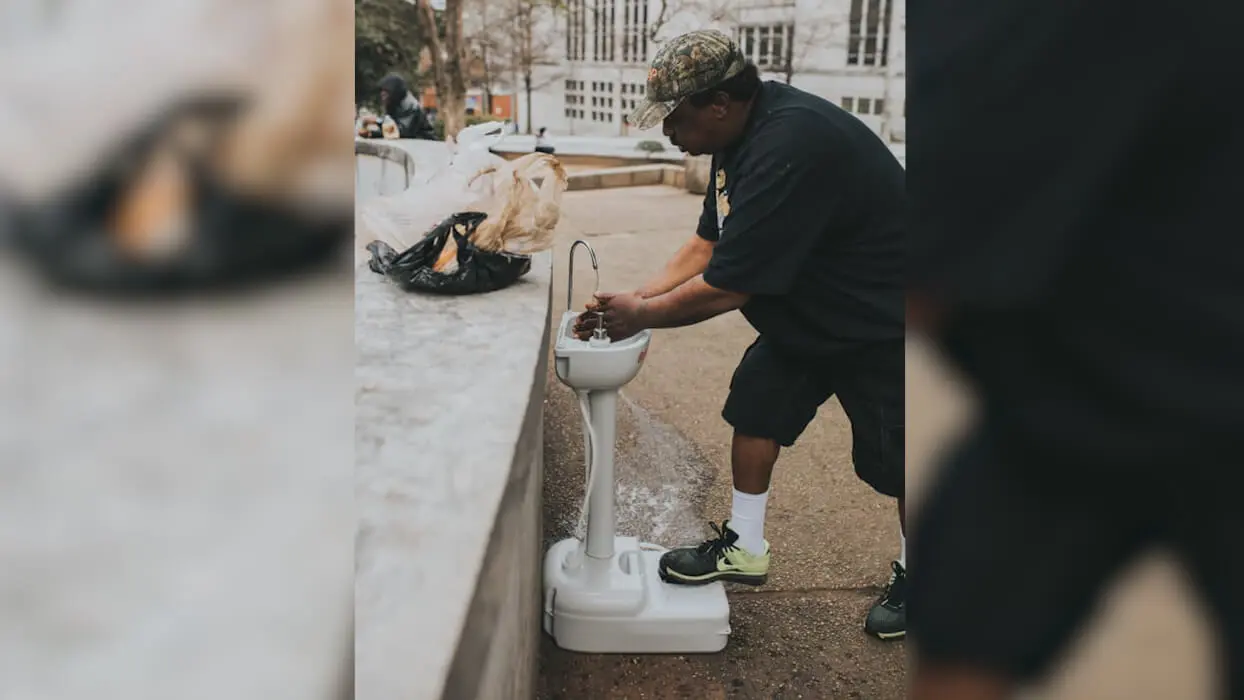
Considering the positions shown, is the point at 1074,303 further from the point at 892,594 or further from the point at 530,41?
the point at 530,41

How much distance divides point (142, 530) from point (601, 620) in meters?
1.77

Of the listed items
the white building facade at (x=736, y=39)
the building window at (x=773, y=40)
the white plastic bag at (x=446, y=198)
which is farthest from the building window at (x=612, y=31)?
the white plastic bag at (x=446, y=198)

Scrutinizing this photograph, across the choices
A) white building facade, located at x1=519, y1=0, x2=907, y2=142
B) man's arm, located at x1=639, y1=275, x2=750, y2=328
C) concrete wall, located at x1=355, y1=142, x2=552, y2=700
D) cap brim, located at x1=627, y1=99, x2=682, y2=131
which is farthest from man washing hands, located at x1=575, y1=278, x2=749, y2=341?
white building facade, located at x1=519, y1=0, x2=907, y2=142

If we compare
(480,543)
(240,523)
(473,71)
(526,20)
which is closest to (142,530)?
(240,523)

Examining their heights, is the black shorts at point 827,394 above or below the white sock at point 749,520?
above

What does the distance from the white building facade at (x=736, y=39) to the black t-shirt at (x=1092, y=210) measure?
34 centimetres

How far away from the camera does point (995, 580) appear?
0.32 m

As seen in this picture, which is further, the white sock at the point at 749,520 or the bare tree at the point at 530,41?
the bare tree at the point at 530,41

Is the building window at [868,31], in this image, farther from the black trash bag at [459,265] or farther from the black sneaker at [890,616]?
the black sneaker at [890,616]

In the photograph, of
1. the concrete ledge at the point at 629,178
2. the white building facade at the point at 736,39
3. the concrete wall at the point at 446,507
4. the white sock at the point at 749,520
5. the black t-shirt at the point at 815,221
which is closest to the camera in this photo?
the concrete wall at the point at 446,507

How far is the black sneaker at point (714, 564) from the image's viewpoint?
6.52 ft

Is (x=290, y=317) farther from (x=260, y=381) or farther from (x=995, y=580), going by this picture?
(x=995, y=580)

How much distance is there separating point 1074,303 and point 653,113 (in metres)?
1.43

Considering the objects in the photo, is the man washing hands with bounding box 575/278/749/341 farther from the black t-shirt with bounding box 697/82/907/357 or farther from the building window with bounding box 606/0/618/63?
the building window with bounding box 606/0/618/63
